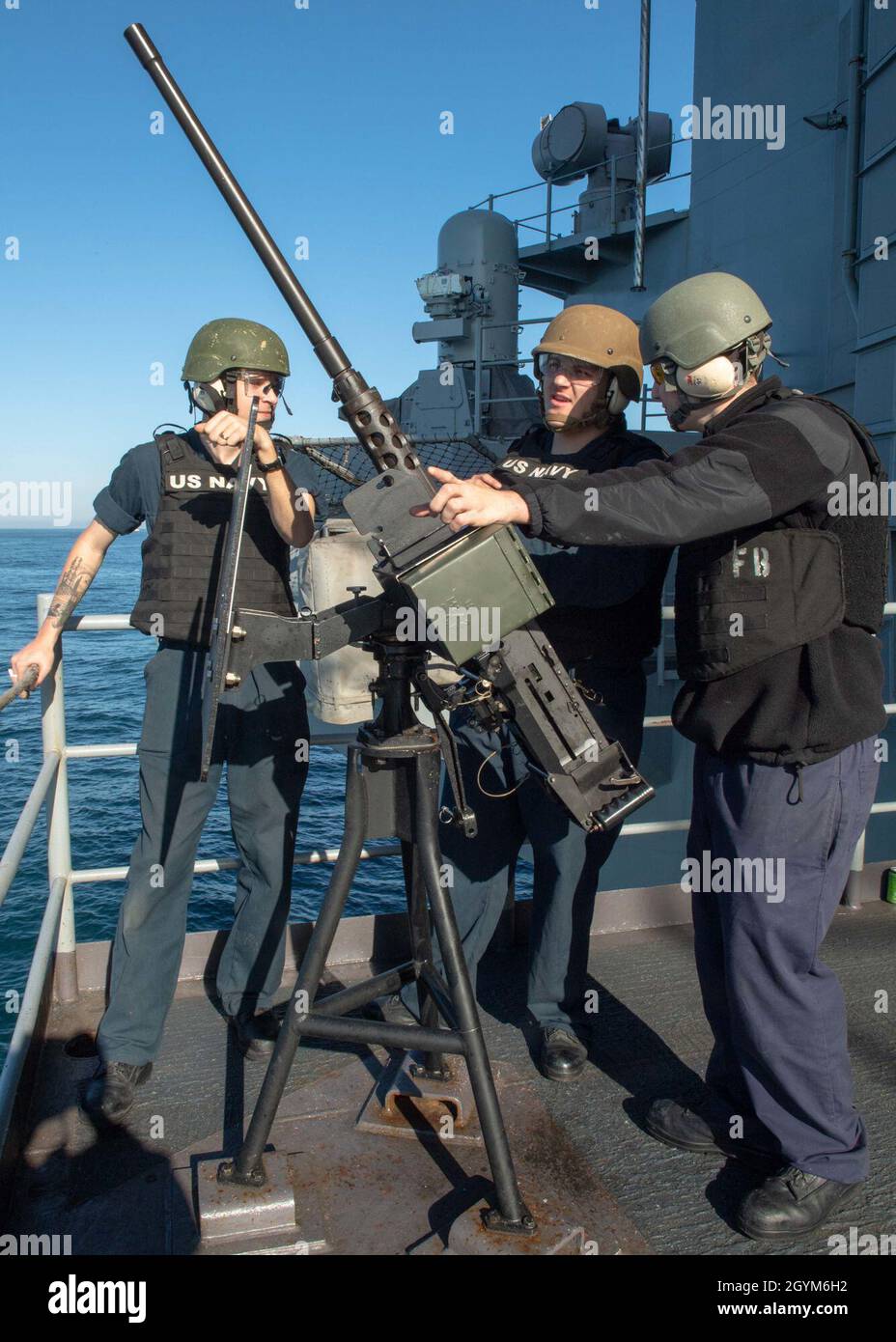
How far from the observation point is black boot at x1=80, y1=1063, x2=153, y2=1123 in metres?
2.74

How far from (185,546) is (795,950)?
2004mm

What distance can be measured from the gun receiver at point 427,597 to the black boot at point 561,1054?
0.89 metres

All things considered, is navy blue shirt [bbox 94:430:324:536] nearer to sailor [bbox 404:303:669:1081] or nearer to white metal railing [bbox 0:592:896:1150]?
white metal railing [bbox 0:592:896:1150]

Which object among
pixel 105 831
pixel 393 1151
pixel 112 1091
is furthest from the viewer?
pixel 105 831

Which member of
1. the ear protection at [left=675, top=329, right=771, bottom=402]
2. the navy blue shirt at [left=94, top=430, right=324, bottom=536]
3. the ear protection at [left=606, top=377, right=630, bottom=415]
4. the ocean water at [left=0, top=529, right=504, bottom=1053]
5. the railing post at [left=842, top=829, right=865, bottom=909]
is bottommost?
the ocean water at [left=0, top=529, right=504, bottom=1053]

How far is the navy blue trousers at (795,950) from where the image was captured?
2393mm

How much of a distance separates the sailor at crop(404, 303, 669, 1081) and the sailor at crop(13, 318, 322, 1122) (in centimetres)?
60

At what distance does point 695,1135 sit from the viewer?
269 cm

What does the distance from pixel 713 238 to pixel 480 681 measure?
13209 millimetres

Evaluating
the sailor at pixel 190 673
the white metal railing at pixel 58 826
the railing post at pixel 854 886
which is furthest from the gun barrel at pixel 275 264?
the railing post at pixel 854 886

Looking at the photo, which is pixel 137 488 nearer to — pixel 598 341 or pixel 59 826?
pixel 59 826

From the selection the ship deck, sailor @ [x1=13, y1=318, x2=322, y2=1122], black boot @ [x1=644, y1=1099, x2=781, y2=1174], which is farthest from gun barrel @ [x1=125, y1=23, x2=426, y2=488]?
black boot @ [x1=644, y1=1099, x2=781, y2=1174]

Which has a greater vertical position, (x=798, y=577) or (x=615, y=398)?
(x=615, y=398)

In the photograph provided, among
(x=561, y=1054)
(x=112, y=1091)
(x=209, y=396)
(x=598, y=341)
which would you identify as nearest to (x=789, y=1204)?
(x=561, y=1054)
